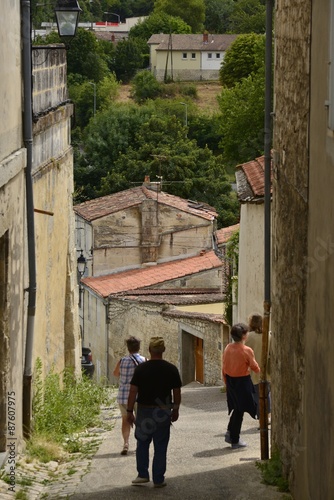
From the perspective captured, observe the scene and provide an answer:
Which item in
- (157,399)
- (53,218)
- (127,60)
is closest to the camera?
(157,399)

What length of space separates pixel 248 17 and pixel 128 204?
6977 centimetres

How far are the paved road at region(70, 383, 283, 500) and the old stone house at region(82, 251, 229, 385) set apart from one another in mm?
9608

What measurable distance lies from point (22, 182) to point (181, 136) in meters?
47.1

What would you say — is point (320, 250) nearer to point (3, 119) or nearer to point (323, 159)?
point (323, 159)

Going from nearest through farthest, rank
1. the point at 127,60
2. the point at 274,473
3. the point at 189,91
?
1. the point at 274,473
2. the point at 189,91
3. the point at 127,60

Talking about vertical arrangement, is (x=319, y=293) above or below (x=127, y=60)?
above

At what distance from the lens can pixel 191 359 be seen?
2414cm

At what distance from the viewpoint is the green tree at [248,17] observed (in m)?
99.7

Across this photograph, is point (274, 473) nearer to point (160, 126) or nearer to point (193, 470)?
point (193, 470)

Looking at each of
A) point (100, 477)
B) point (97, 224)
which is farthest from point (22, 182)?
point (97, 224)

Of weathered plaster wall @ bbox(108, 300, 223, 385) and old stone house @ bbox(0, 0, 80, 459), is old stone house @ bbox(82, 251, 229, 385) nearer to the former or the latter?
weathered plaster wall @ bbox(108, 300, 223, 385)

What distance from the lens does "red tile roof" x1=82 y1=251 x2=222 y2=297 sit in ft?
104

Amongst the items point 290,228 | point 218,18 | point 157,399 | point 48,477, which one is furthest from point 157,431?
point 218,18

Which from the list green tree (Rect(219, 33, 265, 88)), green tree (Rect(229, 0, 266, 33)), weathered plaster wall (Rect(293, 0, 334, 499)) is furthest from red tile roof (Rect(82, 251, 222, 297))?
green tree (Rect(229, 0, 266, 33))
